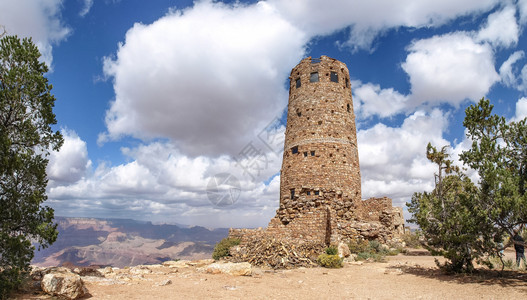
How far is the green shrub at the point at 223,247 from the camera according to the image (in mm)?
18766

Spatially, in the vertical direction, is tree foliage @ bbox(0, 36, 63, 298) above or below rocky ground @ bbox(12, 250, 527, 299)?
above

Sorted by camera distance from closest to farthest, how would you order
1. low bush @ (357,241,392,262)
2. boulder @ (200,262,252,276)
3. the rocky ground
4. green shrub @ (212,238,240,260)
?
the rocky ground → boulder @ (200,262,252,276) → low bush @ (357,241,392,262) → green shrub @ (212,238,240,260)

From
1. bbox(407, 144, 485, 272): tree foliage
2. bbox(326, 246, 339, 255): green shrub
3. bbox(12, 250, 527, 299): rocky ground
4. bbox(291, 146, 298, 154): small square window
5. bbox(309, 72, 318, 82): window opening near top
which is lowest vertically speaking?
bbox(12, 250, 527, 299): rocky ground

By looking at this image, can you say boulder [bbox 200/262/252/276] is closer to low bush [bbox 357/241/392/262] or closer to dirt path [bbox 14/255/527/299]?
dirt path [bbox 14/255/527/299]

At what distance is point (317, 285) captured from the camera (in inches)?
414

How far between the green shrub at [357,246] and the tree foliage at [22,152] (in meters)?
15.1

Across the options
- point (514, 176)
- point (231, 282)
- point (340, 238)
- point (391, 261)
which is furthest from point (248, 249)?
point (514, 176)

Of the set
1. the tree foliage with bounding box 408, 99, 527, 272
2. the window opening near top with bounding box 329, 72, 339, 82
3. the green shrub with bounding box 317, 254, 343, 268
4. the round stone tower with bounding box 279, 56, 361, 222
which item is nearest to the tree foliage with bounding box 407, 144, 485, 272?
the tree foliage with bounding box 408, 99, 527, 272

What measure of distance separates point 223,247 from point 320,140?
1065 centimetres

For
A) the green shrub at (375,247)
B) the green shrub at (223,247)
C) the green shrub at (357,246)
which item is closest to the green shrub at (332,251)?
the green shrub at (357,246)

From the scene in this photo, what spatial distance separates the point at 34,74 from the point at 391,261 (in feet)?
58.6

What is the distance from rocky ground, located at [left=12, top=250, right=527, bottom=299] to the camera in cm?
872

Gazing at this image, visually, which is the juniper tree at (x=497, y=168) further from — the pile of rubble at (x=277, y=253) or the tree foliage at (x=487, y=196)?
the pile of rubble at (x=277, y=253)

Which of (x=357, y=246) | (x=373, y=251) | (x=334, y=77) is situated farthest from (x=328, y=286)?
(x=334, y=77)
